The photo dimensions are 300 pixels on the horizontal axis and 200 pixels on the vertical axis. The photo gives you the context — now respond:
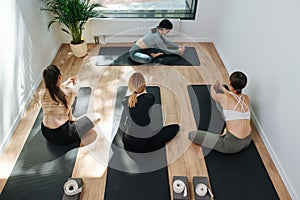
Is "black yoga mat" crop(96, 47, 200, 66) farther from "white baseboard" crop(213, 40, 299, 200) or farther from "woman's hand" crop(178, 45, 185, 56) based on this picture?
"white baseboard" crop(213, 40, 299, 200)

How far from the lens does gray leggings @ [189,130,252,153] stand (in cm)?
197

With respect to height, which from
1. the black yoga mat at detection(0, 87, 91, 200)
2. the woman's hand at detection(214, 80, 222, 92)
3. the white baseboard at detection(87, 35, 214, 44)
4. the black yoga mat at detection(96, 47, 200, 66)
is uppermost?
the woman's hand at detection(214, 80, 222, 92)

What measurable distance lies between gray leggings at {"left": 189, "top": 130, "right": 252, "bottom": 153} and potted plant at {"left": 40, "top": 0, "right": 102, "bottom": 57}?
5.79 feet

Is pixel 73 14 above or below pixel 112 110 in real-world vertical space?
above

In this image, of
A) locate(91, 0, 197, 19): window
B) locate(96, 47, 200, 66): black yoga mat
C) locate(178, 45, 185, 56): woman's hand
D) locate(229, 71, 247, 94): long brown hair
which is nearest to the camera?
locate(229, 71, 247, 94): long brown hair

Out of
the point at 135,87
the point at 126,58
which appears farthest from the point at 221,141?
the point at 126,58

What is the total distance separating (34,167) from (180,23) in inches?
93.1

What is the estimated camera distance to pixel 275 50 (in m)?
1.98

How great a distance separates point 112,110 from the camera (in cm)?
241

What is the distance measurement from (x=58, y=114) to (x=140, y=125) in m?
0.59

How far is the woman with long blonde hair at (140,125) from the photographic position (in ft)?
6.16

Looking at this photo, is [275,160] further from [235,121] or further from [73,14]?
[73,14]

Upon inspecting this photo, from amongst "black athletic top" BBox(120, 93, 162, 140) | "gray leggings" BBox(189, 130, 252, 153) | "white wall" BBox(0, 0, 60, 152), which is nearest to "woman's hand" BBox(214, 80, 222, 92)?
"gray leggings" BBox(189, 130, 252, 153)

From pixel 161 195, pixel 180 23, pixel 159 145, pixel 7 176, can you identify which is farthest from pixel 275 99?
pixel 7 176
